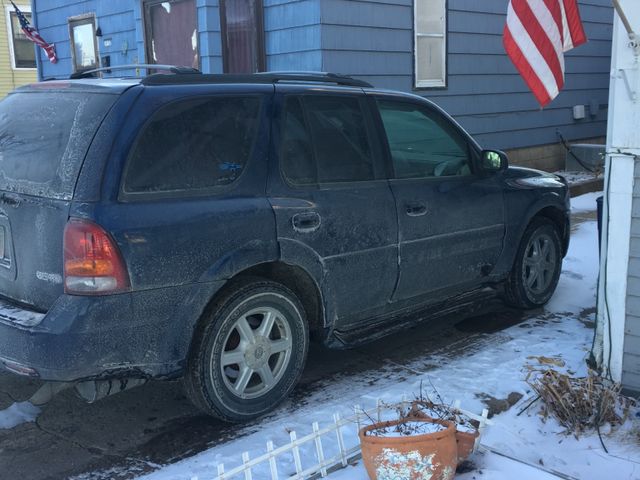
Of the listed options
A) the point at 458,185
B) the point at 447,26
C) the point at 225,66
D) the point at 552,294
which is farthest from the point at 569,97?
the point at 458,185

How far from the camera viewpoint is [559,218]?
579 centimetres

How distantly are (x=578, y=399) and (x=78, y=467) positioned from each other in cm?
254

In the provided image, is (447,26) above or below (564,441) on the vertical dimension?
above

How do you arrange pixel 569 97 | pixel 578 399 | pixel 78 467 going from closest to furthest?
pixel 78 467 → pixel 578 399 → pixel 569 97

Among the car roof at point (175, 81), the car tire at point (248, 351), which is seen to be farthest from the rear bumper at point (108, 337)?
the car roof at point (175, 81)

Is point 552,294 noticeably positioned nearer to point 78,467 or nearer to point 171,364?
point 171,364

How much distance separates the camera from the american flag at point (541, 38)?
166 inches

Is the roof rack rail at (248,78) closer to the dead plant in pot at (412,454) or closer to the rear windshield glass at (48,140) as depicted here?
the rear windshield glass at (48,140)

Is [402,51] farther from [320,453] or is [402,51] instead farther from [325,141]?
[320,453]

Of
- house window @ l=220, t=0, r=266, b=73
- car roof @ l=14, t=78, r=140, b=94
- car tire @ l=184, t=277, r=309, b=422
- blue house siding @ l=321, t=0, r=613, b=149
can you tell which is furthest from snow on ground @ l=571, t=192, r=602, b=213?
car roof @ l=14, t=78, r=140, b=94

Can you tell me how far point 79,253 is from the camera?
3.18m

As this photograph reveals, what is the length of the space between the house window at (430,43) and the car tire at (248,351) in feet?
21.0

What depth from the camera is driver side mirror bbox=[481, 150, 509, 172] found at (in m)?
5.12

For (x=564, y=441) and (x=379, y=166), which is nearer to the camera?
(x=564, y=441)
